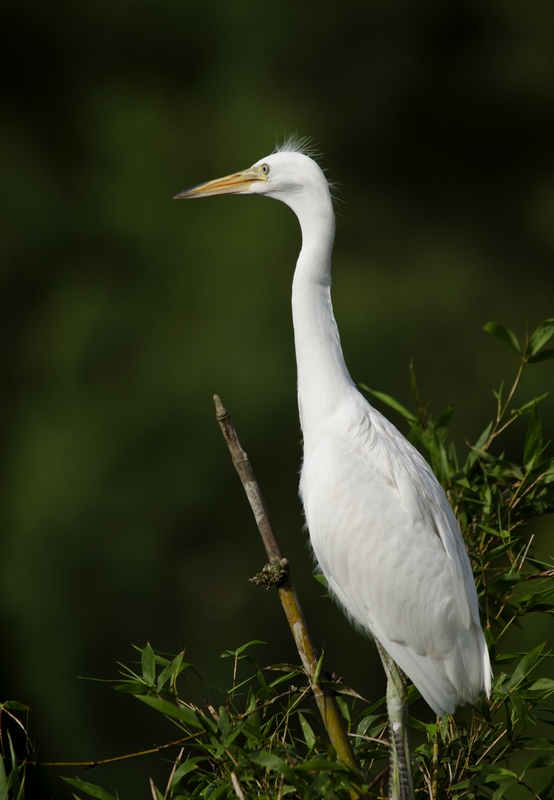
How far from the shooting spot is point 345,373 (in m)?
1.43

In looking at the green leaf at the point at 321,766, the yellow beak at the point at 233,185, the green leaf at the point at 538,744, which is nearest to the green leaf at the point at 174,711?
the green leaf at the point at 321,766

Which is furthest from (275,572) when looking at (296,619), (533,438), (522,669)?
(533,438)

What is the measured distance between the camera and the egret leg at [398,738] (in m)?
1.17

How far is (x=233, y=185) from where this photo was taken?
4.89 feet

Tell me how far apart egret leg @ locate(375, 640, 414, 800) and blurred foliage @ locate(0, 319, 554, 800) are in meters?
0.03

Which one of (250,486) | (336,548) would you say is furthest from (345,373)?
(250,486)

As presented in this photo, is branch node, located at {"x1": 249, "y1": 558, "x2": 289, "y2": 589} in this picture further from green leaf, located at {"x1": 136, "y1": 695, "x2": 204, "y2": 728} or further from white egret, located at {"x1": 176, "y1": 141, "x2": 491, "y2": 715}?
white egret, located at {"x1": 176, "y1": 141, "x2": 491, "y2": 715}

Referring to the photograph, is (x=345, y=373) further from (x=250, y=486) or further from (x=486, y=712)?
(x=486, y=712)

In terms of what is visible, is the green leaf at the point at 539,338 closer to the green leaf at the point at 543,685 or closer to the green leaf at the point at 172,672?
the green leaf at the point at 543,685

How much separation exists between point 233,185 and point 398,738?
3.14 feet

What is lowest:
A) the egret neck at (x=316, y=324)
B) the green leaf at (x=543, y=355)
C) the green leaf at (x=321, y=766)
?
the green leaf at (x=321, y=766)

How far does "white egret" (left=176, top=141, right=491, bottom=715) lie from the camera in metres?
1.30

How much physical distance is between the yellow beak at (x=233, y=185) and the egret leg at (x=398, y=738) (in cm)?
83

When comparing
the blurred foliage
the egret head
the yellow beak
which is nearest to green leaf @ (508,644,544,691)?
the blurred foliage
